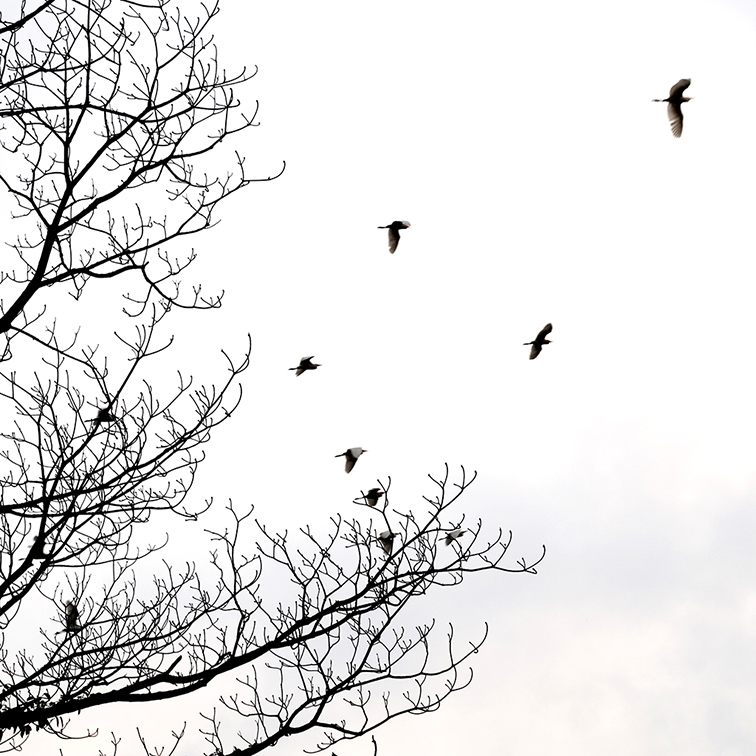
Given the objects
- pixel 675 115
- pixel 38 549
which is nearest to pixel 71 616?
pixel 38 549

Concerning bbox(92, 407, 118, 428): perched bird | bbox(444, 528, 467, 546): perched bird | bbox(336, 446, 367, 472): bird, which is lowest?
bbox(444, 528, 467, 546): perched bird

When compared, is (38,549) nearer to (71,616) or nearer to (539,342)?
(71,616)

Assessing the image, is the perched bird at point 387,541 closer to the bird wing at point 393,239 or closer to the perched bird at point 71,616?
the perched bird at point 71,616

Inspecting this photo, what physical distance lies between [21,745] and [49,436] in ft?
5.52

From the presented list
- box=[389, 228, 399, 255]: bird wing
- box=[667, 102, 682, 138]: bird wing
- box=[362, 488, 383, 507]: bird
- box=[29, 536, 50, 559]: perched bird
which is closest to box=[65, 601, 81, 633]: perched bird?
box=[29, 536, 50, 559]: perched bird

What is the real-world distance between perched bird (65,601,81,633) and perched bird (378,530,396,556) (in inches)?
72.5

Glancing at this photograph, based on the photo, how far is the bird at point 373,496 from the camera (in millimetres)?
6277

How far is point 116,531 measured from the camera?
19.7ft

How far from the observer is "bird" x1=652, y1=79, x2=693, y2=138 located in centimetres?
866

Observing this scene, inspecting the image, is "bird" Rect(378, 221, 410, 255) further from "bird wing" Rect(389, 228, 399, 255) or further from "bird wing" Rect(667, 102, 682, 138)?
"bird wing" Rect(667, 102, 682, 138)

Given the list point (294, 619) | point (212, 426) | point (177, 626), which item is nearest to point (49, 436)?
point (212, 426)

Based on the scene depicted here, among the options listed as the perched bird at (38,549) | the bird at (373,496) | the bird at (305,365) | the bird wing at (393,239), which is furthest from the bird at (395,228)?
the perched bird at (38,549)

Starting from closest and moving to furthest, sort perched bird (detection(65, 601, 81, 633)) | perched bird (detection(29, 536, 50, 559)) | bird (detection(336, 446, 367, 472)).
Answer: perched bird (detection(29, 536, 50, 559)) → perched bird (detection(65, 601, 81, 633)) → bird (detection(336, 446, 367, 472))

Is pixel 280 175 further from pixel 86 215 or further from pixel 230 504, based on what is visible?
pixel 230 504
